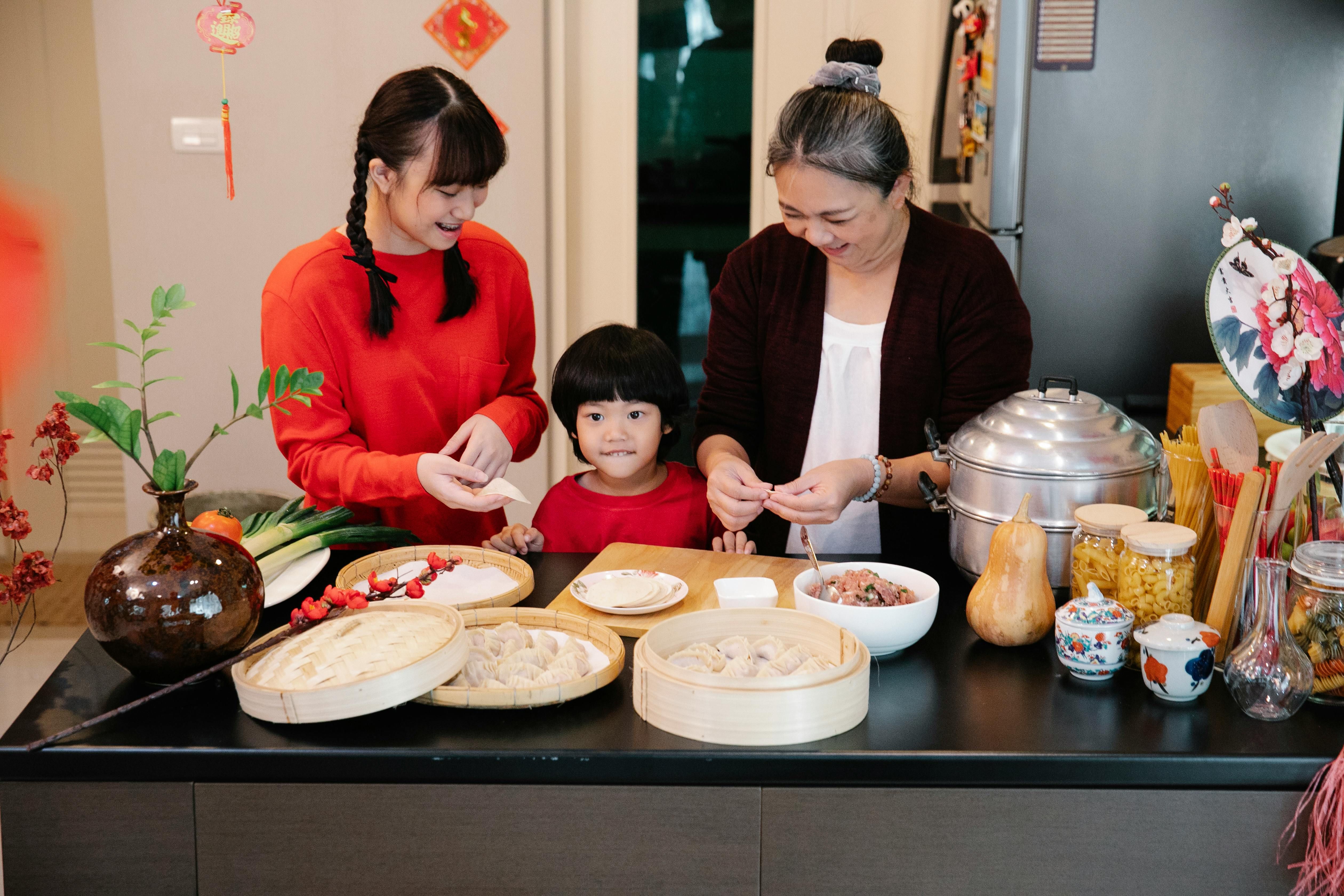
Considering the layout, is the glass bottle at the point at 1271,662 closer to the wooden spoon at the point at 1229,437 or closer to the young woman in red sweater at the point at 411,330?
the wooden spoon at the point at 1229,437

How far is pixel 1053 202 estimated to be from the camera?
271 centimetres

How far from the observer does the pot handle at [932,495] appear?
1548 mm

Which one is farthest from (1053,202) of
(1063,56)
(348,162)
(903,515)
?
(348,162)

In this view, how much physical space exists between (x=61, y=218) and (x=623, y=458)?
9.28 feet

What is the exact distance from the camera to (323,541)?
61.9 inches

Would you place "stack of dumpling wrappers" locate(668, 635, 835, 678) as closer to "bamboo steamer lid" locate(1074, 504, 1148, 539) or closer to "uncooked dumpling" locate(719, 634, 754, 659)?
"uncooked dumpling" locate(719, 634, 754, 659)

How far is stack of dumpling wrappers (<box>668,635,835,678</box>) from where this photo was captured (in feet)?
3.86

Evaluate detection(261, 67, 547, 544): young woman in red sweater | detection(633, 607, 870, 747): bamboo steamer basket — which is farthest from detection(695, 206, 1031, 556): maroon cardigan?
detection(633, 607, 870, 747): bamboo steamer basket

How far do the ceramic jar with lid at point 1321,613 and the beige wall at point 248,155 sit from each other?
9.01 feet

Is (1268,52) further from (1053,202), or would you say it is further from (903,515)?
(903,515)

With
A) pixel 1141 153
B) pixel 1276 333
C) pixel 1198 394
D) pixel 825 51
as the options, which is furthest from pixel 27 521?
pixel 825 51

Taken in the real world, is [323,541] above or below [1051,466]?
below

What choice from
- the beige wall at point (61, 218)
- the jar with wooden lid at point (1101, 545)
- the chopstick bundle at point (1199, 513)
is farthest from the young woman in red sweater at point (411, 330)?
the beige wall at point (61, 218)

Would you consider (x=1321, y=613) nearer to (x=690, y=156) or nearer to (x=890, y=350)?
(x=890, y=350)
